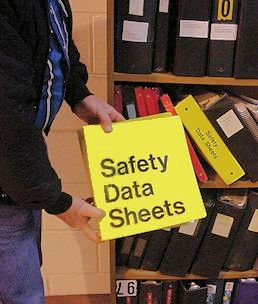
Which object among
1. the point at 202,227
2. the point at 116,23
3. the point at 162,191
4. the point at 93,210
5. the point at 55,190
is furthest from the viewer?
the point at 202,227

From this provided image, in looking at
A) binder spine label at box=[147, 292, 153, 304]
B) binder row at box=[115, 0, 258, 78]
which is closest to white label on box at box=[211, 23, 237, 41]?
binder row at box=[115, 0, 258, 78]

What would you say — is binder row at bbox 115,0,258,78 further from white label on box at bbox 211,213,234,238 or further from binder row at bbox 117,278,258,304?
binder row at bbox 117,278,258,304

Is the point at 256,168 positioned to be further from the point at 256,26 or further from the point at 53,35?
the point at 53,35

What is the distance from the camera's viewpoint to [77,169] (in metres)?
1.75

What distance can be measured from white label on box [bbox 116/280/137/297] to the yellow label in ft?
3.33

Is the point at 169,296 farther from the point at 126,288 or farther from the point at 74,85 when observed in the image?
the point at 74,85

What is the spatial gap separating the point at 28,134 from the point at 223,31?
0.78 metres

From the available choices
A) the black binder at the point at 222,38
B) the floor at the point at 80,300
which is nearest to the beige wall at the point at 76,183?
the floor at the point at 80,300

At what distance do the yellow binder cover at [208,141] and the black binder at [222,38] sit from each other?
0.43 feet

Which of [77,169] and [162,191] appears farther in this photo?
[77,169]

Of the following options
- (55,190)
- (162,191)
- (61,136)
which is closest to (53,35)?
(55,190)

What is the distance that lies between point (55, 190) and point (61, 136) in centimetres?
85

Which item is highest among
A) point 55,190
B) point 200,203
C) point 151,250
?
point 55,190

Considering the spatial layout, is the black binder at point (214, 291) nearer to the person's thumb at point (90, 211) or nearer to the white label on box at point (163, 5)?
the person's thumb at point (90, 211)
